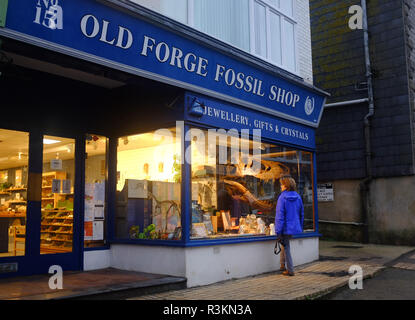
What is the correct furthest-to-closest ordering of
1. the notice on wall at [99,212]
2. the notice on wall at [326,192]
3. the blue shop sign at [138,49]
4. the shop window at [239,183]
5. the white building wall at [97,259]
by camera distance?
1. the notice on wall at [326,192]
2. the notice on wall at [99,212]
3. the shop window at [239,183]
4. the white building wall at [97,259]
5. the blue shop sign at [138,49]

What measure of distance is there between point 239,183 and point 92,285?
3.90 meters

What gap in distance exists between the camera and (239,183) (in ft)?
30.3

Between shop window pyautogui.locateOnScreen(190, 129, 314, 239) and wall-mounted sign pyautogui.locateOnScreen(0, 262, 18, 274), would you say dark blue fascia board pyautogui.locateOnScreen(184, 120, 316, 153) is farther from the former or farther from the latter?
wall-mounted sign pyautogui.locateOnScreen(0, 262, 18, 274)

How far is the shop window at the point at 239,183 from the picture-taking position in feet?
26.2

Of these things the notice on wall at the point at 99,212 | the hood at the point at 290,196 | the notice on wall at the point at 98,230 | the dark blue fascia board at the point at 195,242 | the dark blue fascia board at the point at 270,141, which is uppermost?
the dark blue fascia board at the point at 270,141

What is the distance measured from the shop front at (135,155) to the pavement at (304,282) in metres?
0.40

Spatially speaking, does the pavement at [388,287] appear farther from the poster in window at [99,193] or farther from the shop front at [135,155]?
the poster in window at [99,193]

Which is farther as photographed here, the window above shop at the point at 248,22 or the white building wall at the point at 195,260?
the window above shop at the point at 248,22

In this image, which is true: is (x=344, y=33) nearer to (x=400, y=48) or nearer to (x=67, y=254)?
(x=400, y=48)

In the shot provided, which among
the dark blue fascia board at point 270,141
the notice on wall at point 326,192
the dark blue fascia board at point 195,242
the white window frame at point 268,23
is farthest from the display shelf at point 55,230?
the notice on wall at point 326,192

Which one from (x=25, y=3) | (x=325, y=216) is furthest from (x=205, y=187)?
(x=325, y=216)

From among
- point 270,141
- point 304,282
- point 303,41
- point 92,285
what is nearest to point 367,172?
point 303,41

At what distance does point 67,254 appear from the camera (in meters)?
7.61

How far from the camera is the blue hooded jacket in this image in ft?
26.7
